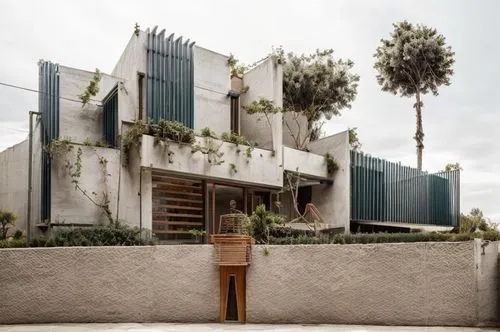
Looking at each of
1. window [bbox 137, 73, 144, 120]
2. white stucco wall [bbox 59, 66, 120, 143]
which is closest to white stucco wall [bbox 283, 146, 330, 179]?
window [bbox 137, 73, 144, 120]

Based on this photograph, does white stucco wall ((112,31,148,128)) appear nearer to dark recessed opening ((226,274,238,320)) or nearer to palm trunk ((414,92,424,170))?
dark recessed opening ((226,274,238,320))

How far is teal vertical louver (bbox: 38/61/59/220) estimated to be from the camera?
12.2 metres

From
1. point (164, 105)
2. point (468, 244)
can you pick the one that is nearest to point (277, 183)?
point (164, 105)

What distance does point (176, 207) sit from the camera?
1362 cm

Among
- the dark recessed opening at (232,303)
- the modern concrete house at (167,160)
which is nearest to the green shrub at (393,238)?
the dark recessed opening at (232,303)

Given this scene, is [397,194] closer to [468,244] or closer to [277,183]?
[277,183]

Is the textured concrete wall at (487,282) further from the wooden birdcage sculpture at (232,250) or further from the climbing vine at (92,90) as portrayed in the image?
the climbing vine at (92,90)

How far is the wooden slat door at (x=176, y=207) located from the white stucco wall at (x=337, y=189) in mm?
4751

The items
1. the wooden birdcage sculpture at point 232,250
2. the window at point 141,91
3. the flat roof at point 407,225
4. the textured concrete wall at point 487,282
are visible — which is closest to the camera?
the textured concrete wall at point 487,282

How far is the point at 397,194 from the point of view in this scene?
58.4ft

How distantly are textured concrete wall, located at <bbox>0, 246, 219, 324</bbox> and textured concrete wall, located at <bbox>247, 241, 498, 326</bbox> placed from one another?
39.4 inches

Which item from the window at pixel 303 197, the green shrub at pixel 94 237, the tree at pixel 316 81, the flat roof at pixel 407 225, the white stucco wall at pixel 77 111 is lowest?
the flat roof at pixel 407 225

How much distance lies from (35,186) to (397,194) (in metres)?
11.9

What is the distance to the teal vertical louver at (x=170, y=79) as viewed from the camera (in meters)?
13.5
